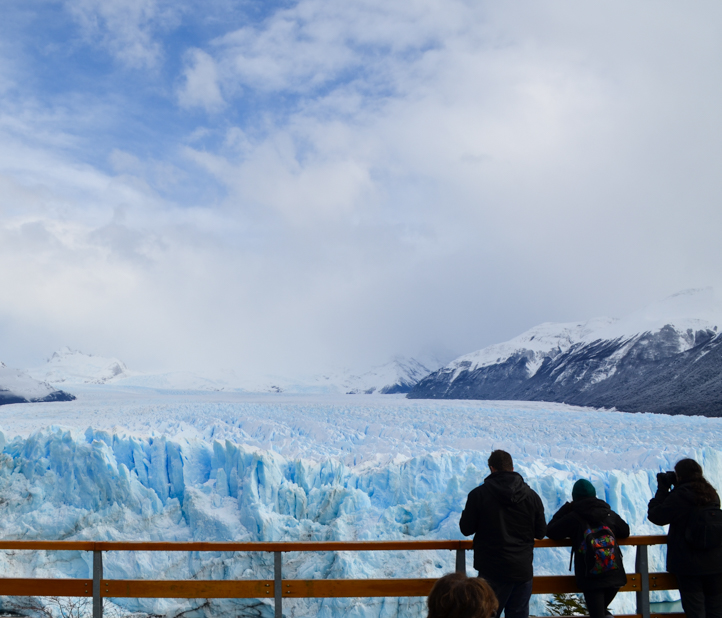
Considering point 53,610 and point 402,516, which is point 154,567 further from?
point 402,516

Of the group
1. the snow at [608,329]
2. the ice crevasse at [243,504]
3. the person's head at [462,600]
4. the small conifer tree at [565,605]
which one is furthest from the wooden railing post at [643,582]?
the snow at [608,329]

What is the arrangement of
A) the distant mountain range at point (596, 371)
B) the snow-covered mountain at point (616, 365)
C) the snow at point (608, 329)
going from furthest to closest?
the snow at point (608, 329), the snow-covered mountain at point (616, 365), the distant mountain range at point (596, 371)

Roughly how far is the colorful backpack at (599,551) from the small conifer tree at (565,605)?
3983 millimetres

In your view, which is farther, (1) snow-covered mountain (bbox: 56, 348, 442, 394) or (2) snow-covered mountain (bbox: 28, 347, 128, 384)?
(2) snow-covered mountain (bbox: 28, 347, 128, 384)

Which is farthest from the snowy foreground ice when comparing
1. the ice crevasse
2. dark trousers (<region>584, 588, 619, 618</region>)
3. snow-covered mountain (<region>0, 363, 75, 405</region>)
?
snow-covered mountain (<region>0, 363, 75, 405</region>)

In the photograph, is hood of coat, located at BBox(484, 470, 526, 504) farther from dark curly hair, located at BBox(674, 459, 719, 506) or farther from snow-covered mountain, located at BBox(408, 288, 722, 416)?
snow-covered mountain, located at BBox(408, 288, 722, 416)

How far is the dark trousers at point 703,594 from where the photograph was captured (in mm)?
2980

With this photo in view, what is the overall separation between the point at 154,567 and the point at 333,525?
9.28ft

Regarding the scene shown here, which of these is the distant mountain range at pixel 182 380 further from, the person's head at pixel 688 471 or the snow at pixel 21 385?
the person's head at pixel 688 471

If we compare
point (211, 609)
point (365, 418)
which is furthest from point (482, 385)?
point (211, 609)

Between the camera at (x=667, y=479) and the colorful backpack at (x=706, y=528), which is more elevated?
the camera at (x=667, y=479)

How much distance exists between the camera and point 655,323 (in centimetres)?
5806

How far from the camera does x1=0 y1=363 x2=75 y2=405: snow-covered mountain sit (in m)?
27.3

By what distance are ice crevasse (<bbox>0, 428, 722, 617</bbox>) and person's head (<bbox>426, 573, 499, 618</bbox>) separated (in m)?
5.43
